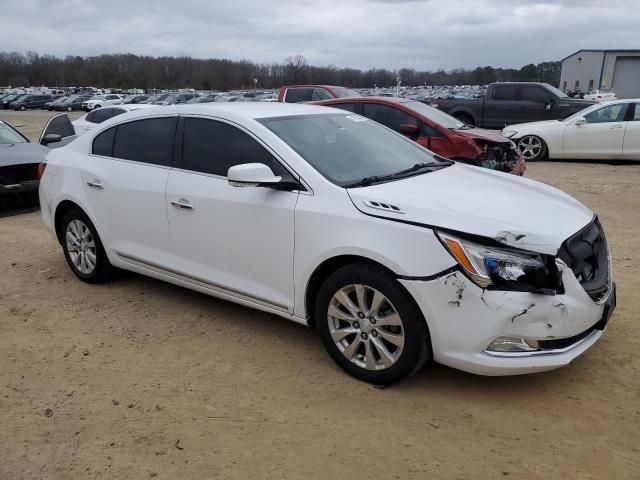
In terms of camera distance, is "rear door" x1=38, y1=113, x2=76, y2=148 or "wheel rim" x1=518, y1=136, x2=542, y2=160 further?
"wheel rim" x1=518, y1=136, x2=542, y2=160

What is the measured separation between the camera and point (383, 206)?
320 cm

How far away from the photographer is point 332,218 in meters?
3.30

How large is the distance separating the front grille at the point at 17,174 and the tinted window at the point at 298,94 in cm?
737

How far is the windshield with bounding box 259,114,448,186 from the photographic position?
12.0ft

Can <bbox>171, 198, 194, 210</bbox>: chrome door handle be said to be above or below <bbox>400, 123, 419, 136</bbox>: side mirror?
below

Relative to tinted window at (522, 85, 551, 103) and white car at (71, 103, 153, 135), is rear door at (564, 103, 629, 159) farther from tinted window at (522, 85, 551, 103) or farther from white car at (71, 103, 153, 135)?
white car at (71, 103, 153, 135)

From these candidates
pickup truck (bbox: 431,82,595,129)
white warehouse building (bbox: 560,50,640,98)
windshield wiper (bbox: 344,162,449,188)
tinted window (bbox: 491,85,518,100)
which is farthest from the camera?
white warehouse building (bbox: 560,50,640,98)

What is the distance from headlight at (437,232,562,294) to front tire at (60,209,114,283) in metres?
3.28

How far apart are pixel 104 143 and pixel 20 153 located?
14.2 feet

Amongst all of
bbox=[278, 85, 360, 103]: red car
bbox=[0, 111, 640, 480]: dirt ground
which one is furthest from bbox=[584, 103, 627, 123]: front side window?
bbox=[0, 111, 640, 480]: dirt ground

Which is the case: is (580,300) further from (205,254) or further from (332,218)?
(205,254)

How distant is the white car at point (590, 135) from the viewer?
11.4 meters

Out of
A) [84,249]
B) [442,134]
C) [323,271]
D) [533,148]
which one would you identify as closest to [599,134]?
[533,148]

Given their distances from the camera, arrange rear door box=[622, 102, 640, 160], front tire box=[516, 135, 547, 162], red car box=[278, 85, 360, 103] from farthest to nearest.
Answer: red car box=[278, 85, 360, 103], front tire box=[516, 135, 547, 162], rear door box=[622, 102, 640, 160]
